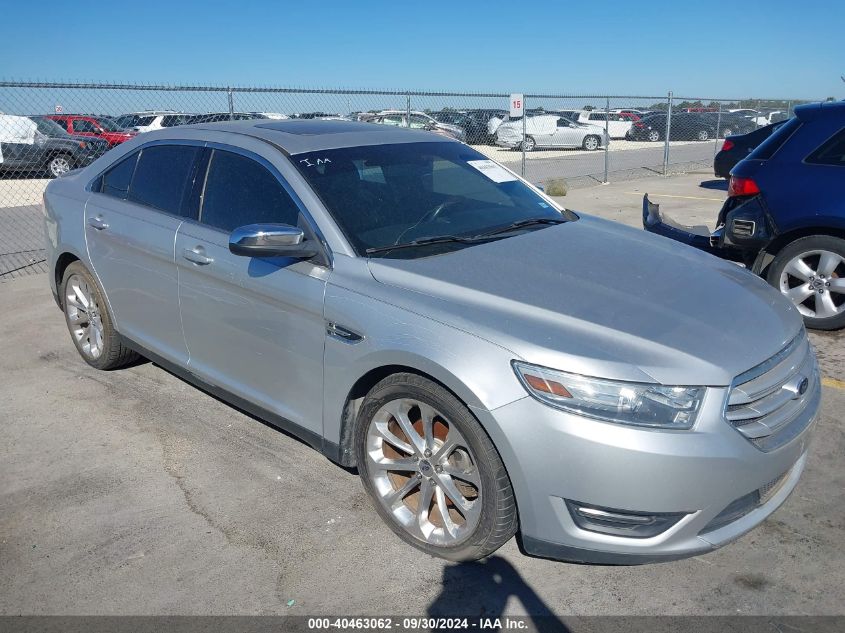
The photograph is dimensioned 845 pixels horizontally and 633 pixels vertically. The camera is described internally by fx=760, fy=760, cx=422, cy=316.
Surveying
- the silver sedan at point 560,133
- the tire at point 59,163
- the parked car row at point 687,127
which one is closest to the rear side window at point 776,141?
the tire at point 59,163

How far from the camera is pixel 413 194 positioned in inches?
149

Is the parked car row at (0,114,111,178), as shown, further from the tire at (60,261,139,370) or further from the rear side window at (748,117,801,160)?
the rear side window at (748,117,801,160)

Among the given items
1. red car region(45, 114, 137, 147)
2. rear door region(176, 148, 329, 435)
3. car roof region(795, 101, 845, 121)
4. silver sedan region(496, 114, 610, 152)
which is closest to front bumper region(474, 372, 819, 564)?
rear door region(176, 148, 329, 435)

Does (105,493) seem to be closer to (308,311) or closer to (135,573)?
(135,573)

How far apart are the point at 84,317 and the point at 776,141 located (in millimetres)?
5160

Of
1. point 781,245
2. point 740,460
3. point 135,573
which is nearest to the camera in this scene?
point 740,460

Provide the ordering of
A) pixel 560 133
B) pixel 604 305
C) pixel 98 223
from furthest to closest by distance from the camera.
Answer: pixel 560 133, pixel 98 223, pixel 604 305

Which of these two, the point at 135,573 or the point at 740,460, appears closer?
the point at 740,460

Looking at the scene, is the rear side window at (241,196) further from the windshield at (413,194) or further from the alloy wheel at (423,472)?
the alloy wheel at (423,472)

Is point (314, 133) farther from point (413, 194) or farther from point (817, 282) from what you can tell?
A: point (817, 282)

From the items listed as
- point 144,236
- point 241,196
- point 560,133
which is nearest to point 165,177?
point 144,236

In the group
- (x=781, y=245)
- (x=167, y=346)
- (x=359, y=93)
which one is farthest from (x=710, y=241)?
(x=359, y=93)

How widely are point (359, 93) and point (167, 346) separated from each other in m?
8.30

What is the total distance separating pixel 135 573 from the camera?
302 centimetres
